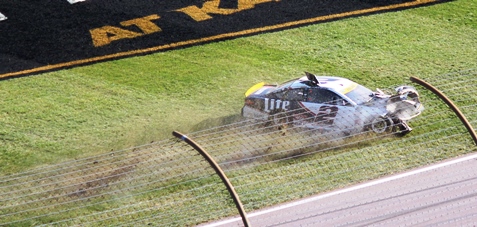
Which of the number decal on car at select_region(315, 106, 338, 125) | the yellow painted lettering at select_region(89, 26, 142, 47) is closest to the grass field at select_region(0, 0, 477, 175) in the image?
the yellow painted lettering at select_region(89, 26, 142, 47)

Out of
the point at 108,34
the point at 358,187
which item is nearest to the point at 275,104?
the point at 358,187

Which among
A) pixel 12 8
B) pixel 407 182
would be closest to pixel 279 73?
pixel 407 182

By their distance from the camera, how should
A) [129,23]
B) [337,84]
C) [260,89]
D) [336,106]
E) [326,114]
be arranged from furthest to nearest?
1. [129,23]
2. [260,89]
3. [337,84]
4. [336,106]
5. [326,114]

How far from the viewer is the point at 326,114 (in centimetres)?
1536

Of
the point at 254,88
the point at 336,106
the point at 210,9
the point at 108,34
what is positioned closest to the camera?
the point at 336,106

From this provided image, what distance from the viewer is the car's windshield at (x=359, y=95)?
1549cm

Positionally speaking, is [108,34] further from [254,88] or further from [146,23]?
[254,88]

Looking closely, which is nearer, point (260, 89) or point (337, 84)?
point (337, 84)

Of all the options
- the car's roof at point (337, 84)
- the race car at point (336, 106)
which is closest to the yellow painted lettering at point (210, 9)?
the race car at point (336, 106)

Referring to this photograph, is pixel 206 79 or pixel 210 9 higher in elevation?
pixel 210 9

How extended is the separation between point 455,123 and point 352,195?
3.44 metres

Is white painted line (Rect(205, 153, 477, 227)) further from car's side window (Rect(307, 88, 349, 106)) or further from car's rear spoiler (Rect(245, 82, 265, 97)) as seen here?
car's rear spoiler (Rect(245, 82, 265, 97))

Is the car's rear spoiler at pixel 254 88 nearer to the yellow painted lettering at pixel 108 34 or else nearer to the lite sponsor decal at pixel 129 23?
the lite sponsor decal at pixel 129 23

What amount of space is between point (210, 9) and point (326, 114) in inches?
289
